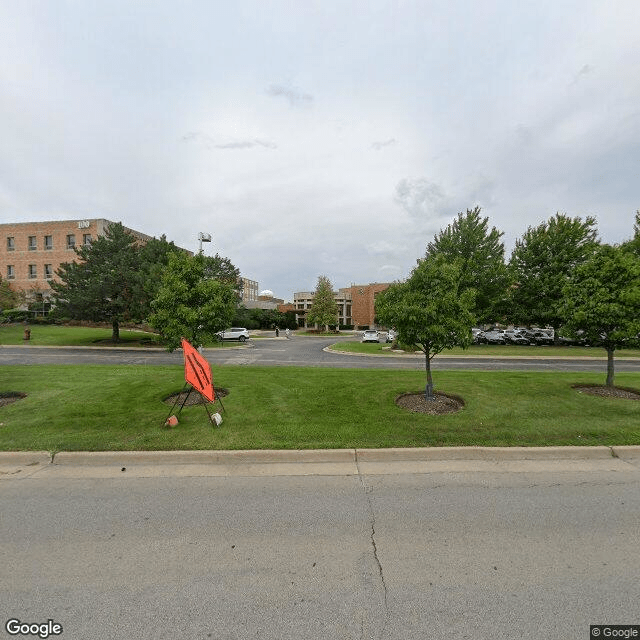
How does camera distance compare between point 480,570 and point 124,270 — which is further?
point 124,270

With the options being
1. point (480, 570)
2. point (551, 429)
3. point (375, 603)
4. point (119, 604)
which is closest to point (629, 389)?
point (551, 429)

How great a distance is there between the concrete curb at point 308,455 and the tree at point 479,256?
2559cm

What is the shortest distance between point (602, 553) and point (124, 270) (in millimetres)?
30022

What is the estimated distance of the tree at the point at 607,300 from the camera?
8.16 meters

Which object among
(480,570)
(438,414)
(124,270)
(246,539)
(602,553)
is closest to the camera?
(480,570)

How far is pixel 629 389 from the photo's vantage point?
897 centimetres

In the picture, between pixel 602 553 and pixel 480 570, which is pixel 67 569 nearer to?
pixel 480 570

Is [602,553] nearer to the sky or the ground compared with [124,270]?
nearer to the ground

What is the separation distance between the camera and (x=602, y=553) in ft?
9.86

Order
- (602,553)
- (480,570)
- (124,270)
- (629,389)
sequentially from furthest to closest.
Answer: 1. (124,270)
2. (629,389)
3. (602,553)
4. (480,570)

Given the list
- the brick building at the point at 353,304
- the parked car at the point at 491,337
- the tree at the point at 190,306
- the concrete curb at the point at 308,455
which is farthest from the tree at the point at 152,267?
the brick building at the point at 353,304

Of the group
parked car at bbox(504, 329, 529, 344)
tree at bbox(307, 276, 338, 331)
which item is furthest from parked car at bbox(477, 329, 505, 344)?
tree at bbox(307, 276, 338, 331)

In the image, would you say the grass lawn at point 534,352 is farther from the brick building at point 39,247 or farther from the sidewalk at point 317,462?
the brick building at point 39,247

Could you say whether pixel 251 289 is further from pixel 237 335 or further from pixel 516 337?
pixel 516 337
